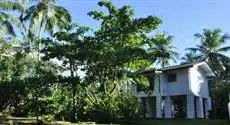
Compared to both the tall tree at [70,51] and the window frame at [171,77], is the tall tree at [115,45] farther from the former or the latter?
the window frame at [171,77]

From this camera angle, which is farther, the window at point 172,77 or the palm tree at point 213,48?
the palm tree at point 213,48

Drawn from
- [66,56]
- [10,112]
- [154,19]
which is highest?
[154,19]

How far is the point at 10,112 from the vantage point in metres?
36.0

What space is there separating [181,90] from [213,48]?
1668 centimetres

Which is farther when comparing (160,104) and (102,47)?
(160,104)

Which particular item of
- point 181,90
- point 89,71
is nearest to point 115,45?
point 89,71

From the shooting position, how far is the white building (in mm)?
39281

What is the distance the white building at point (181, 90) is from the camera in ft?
129

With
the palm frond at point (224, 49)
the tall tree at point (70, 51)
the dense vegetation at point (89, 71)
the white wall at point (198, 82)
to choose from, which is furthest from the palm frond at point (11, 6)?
the palm frond at point (224, 49)

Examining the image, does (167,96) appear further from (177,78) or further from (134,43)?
(134,43)

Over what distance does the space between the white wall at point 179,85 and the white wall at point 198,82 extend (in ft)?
2.09

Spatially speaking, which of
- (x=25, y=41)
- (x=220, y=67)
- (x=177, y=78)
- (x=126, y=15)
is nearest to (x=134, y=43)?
(x=126, y=15)

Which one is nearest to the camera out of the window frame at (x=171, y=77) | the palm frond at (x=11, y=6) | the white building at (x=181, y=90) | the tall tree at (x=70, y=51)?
the tall tree at (x=70, y=51)

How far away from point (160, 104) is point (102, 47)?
16.5m
